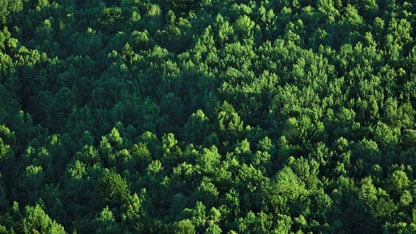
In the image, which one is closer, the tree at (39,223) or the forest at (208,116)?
the tree at (39,223)

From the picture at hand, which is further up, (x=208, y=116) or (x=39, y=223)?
(x=208, y=116)

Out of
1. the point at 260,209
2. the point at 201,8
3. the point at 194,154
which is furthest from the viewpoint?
the point at 201,8

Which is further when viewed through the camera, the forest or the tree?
the forest

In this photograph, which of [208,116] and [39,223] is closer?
[39,223]

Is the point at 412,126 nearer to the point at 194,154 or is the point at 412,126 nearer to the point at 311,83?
the point at 311,83

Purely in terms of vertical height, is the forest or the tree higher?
the forest

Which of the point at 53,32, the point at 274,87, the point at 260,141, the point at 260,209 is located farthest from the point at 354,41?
the point at 53,32

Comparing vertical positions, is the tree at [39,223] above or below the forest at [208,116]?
below

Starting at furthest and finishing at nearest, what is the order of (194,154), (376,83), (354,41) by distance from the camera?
(354,41) < (376,83) < (194,154)
